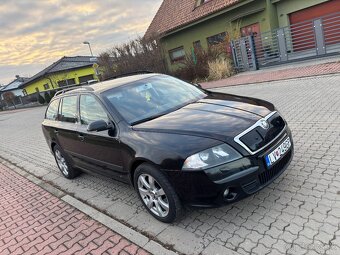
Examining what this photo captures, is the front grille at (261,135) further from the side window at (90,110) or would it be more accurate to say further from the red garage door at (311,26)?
the red garage door at (311,26)

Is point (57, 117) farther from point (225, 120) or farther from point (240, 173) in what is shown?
point (240, 173)

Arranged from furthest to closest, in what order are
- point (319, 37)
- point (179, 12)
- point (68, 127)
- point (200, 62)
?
point (179, 12) < point (200, 62) < point (319, 37) < point (68, 127)

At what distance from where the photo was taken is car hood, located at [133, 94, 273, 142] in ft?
10.2

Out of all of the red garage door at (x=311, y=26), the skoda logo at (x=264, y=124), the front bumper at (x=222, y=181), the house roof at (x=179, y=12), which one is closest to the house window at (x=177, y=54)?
the house roof at (x=179, y=12)

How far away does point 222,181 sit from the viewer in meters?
2.88

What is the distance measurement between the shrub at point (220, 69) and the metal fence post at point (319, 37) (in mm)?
4461

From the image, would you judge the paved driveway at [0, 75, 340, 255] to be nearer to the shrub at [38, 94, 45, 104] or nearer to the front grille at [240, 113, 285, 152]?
the front grille at [240, 113, 285, 152]

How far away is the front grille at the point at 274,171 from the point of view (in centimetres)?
308

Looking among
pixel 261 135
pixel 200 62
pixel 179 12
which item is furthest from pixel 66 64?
pixel 261 135

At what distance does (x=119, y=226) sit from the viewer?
11.9 ft

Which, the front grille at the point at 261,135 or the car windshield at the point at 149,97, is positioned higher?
the car windshield at the point at 149,97

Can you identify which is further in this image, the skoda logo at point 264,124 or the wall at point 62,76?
the wall at point 62,76

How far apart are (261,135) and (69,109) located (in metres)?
3.26

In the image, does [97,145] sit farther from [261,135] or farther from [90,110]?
[261,135]
